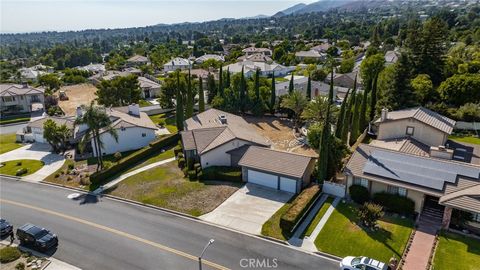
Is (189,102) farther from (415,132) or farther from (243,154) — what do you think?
(415,132)

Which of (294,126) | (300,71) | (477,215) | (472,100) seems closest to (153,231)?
(477,215)

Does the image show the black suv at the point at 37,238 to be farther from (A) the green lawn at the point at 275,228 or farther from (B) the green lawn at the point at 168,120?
(B) the green lawn at the point at 168,120

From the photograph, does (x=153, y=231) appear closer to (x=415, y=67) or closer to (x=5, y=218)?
(x=5, y=218)

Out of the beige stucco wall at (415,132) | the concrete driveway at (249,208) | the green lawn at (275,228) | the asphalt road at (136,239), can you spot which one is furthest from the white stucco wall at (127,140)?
the beige stucco wall at (415,132)

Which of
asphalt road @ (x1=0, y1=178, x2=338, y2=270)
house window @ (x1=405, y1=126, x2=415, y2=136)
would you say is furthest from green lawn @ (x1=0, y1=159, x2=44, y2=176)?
house window @ (x1=405, y1=126, x2=415, y2=136)

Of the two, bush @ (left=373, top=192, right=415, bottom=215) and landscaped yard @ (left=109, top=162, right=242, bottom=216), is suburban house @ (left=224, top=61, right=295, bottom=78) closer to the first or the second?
landscaped yard @ (left=109, top=162, right=242, bottom=216)

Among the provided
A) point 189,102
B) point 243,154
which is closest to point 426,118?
point 243,154
